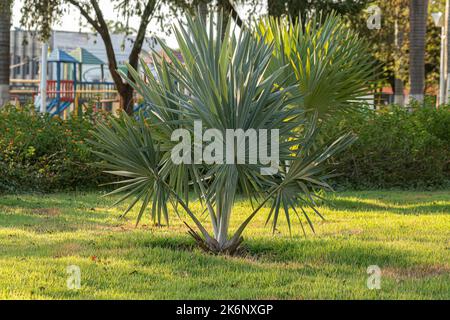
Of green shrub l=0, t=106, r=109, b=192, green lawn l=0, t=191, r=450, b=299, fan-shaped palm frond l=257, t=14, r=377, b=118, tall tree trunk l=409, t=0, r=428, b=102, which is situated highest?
tall tree trunk l=409, t=0, r=428, b=102

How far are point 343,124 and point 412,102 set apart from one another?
2661mm

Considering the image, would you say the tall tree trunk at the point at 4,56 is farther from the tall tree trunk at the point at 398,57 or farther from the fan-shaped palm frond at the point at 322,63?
the tall tree trunk at the point at 398,57

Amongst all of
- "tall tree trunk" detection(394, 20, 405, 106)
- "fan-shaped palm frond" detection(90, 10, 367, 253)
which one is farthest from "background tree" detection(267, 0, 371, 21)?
"tall tree trunk" detection(394, 20, 405, 106)

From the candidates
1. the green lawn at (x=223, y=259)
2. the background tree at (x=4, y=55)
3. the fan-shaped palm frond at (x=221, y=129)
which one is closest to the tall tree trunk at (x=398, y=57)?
the background tree at (x=4, y=55)

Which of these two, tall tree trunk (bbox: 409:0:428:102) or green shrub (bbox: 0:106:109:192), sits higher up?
tall tree trunk (bbox: 409:0:428:102)

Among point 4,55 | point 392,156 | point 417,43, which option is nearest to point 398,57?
point 417,43

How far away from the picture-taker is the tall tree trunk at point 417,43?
2294 centimetres

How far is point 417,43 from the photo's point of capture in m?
23.1

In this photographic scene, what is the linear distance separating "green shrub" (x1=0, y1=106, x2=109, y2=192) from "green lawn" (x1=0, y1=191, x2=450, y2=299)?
97.8 inches

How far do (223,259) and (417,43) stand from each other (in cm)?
1656

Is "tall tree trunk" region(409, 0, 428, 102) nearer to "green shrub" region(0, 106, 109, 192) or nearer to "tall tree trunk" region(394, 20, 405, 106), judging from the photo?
"tall tree trunk" region(394, 20, 405, 106)

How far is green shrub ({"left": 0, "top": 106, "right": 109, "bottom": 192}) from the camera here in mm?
14188

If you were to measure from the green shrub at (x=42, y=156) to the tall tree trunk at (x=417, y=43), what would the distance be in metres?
10.6

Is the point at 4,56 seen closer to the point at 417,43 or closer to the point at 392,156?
the point at 392,156
